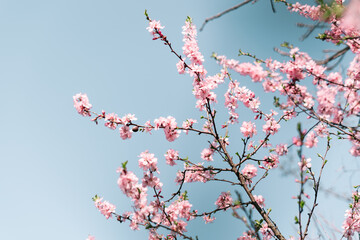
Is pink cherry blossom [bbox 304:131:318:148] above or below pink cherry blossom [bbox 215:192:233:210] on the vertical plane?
above

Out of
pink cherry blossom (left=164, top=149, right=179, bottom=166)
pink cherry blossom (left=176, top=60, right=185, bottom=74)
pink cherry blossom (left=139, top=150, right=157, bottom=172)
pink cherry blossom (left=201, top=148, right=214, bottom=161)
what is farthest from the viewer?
pink cherry blossom (left=201, top=148, right=214, bottom=161)

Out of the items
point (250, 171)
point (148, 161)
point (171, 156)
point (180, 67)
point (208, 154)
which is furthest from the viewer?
point (250, 171)

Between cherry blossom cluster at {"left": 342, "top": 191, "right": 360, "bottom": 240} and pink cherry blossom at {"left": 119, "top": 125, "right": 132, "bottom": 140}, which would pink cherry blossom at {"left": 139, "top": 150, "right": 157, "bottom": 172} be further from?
cherry blossom cluster at {"left": 342, "top": 191, "right": 360, "bottom": 240}

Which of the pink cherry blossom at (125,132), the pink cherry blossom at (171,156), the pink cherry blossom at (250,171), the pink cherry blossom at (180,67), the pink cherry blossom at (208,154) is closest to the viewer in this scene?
the pink cherry blossom at (125,132)

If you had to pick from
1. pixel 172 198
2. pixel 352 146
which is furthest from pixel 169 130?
pixel 352 146

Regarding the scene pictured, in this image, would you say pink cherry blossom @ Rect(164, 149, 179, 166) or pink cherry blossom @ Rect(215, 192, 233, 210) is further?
pink cherry blossom @ Rect(215, 192, 233, 210)

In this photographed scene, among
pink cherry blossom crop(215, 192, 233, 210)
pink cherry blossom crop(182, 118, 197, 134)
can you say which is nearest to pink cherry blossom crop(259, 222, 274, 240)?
pink cherry blossom crop(215, 192, 233, 210)

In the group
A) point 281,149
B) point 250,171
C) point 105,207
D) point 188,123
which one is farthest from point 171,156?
point 281,149

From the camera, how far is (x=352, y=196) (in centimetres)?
541

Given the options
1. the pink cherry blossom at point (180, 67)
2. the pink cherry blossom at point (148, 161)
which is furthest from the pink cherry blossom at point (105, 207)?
the pink cherry blossom at point (180, 67)

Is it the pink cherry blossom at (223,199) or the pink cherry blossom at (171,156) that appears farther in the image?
the pink cherry blossom at (223,199)

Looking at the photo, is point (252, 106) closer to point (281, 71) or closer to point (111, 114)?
point (281, 71)

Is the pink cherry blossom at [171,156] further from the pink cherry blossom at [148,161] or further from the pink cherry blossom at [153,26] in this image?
the pink cherry blossom at [153,26]

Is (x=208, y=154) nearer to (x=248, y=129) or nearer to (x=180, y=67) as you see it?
(x=248, y=129)
